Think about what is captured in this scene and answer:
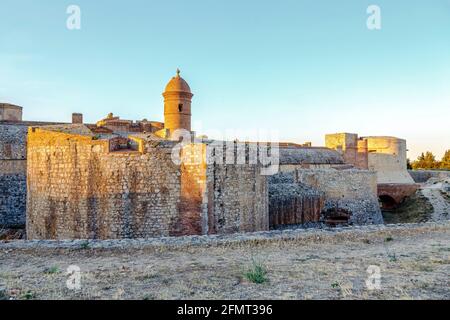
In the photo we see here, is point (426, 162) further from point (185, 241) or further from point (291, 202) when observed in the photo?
point (185, 241)

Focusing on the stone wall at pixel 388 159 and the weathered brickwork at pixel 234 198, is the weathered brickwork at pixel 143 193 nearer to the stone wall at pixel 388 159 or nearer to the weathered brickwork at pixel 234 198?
the weathered brickwork at pixel 234 198

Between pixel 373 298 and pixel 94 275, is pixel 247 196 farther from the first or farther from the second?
pixel 373 298

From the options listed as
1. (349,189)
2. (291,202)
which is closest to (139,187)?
(291,202)

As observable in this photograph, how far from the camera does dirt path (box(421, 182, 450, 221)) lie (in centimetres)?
2159

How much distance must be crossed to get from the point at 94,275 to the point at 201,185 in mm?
5440

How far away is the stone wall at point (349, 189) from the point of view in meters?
21.2

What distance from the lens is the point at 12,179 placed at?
68.5ft

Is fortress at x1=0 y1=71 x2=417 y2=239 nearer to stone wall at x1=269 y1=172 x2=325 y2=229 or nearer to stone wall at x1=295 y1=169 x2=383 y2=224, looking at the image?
stone wall at x1=269 y1=172 x2=325 y2=229

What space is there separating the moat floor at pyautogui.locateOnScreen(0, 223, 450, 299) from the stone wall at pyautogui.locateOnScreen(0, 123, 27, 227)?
14563 millimetres

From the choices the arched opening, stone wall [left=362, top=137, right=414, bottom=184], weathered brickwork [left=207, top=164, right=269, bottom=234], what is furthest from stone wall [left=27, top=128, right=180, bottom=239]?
stone wall [left=362, top=137, right=414, bottom=184]

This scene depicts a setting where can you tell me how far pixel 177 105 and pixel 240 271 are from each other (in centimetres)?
1665

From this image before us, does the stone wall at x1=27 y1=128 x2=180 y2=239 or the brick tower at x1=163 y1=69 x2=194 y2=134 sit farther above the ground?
the brick tower at x1=163 y1=69 x2=194 y2=134

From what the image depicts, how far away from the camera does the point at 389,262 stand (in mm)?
6754

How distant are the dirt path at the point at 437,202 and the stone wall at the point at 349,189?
10.5ft
